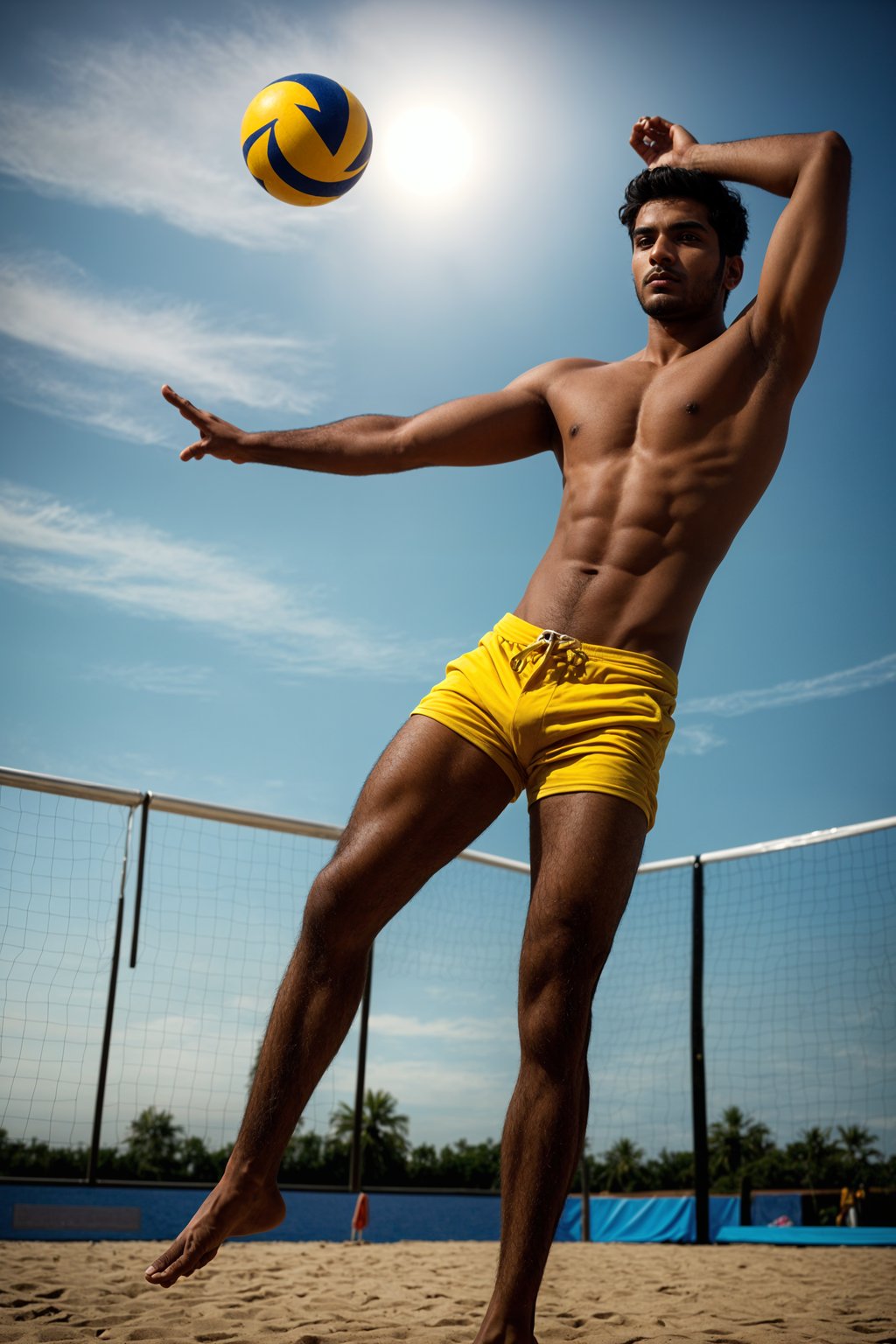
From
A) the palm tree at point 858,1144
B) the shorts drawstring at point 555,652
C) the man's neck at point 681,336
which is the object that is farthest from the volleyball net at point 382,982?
the palm tree at point 858,1144

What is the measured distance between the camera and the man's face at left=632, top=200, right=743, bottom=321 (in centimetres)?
223

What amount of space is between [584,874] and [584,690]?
1.12 feet

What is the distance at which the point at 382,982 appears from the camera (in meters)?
6.02

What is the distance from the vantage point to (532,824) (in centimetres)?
201

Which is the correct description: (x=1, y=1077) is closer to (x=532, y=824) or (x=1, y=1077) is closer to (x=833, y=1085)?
(x=532, y=824)

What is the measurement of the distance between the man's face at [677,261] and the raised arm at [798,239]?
0.13 meters

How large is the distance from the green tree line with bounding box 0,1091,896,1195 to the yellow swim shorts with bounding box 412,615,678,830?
4.21 feet

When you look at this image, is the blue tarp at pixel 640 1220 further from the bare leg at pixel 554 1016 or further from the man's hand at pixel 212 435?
the man's hand at pixel 212 435

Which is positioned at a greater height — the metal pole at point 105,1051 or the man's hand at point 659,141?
the man's hand at point 659,141

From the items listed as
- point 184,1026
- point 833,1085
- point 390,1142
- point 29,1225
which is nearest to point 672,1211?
point 833,1085

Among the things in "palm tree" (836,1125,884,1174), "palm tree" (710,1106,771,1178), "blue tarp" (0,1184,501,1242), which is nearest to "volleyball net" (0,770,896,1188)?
"blue tarp" (0,1184,501,1242)

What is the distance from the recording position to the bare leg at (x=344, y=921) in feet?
6.21

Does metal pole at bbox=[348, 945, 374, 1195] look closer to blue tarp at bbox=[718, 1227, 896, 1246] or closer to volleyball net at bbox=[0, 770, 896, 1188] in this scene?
volleyball net at bbox=[0, 770, 896, 1188]

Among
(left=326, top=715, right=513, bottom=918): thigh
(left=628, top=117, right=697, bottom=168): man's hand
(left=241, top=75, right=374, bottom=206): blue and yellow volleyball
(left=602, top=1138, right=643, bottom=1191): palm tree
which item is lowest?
(left=602, top=1138, right=643, bottom=1191): palm tree
